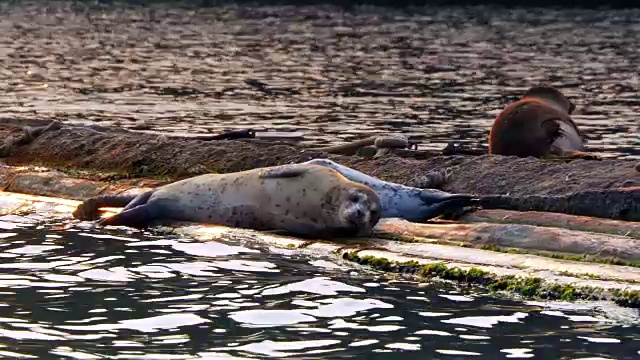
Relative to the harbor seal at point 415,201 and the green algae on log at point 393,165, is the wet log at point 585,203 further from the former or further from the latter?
the harbor seal at point 415,201

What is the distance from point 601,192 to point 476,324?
334 cm

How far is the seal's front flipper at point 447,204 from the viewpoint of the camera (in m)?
11.2

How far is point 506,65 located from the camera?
120 ft

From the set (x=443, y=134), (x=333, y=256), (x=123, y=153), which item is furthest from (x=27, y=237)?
(x=443, y=134)

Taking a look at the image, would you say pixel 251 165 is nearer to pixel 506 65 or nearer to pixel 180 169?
pixel 180 169

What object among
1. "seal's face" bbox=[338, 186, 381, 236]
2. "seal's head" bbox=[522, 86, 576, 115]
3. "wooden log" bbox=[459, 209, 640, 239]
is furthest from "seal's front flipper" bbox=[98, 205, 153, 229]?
"seal's head" bbox=[522, 86, 576, 115]

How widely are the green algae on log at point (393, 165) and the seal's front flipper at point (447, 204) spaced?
0.54m

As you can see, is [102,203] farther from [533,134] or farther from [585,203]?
[533,134]

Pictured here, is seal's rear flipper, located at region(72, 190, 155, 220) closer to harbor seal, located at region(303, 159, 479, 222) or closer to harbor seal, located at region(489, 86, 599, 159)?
harbor seal, located at region(303, 159, 479, 222)

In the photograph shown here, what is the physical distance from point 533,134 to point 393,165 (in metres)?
2.66

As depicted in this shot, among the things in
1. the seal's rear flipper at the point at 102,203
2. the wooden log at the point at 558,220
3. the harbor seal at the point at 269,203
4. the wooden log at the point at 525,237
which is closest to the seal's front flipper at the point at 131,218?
the harbor seal at the point at 269,203

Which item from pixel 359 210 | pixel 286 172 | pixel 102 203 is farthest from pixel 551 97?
pixel 359 210

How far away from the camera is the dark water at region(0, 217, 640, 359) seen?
305 inches

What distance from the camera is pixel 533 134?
15.5m
